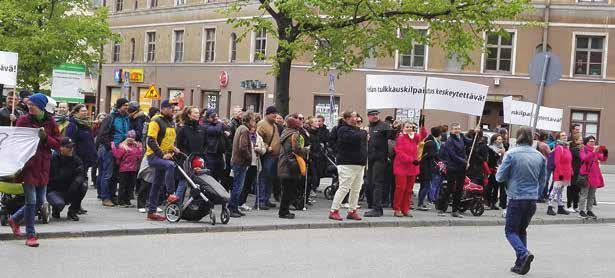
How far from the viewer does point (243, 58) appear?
4572 centimetres

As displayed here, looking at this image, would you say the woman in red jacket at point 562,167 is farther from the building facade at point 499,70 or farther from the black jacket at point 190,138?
the building facade at point 499,70

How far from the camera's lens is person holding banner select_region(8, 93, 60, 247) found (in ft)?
36.2

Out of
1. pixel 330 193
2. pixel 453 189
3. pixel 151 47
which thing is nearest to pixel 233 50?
pixel 151 47

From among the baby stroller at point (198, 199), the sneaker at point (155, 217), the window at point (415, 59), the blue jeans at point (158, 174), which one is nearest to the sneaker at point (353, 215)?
the baby stroller at point (198, 199)

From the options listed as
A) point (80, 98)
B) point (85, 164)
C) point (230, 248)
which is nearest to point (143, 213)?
point (85, 164)

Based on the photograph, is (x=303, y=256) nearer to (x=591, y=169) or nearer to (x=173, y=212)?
(x=173, y=212)

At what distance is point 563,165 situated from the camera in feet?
59.9

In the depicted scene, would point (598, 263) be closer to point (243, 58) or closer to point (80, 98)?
point (80, 98)

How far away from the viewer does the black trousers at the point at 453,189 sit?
16.8 m

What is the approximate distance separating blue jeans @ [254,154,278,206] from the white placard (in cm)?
352

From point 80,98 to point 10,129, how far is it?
57.7ft

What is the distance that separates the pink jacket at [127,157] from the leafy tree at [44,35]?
2458 cm

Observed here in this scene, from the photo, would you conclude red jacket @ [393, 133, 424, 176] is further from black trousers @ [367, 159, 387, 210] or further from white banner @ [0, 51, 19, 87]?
white banner @ [0, 51, 19, 87]

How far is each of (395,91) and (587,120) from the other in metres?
26.2
